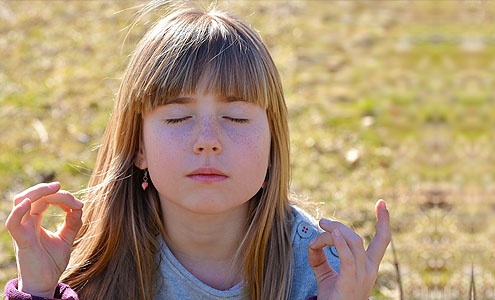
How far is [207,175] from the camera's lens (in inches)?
102

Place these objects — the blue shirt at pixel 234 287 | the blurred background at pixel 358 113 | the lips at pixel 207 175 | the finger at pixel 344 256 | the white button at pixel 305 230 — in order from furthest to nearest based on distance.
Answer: the blurred background at pixel 358 113
the white button at pixel 305 230
the blue shirt at pixel 234 287
the lips at pixel 207 175
the finger at pixel 344 256

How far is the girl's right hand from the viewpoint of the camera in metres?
2.58

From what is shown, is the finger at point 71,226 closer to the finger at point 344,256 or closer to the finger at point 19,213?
the finger at point 19,213

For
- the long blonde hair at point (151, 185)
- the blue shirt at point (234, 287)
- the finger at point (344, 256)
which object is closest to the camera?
the finger at point (344, 256)

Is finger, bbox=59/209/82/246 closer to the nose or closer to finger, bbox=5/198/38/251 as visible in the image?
finger, bbox=5/198/38/251

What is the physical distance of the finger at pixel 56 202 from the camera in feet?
8.66

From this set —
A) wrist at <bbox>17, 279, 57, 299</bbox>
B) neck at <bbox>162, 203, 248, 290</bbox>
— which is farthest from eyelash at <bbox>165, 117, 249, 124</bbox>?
wrist at <bbox>17, 279, 57, 299</bbox>

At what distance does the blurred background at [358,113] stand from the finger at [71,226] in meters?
0.64

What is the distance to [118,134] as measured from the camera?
115 inches

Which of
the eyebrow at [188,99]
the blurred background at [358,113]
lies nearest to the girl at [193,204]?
the eyebrow at [188,99]

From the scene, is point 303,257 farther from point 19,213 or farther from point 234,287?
point 19,213

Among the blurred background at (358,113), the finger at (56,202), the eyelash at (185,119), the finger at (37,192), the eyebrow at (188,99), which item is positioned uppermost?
the eyebrow at (188,99)

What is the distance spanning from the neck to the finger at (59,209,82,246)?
0.32m

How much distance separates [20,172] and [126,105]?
256 centimetres
